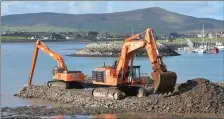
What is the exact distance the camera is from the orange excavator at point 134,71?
19734 millimetres

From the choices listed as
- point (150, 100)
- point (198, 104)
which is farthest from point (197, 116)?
point (150, 100)

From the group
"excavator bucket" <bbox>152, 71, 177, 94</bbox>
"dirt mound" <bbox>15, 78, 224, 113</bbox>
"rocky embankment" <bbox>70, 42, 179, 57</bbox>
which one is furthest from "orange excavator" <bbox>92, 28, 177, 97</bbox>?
"rocky embankment" <bbox>70, 42, 179, 57</bbox>

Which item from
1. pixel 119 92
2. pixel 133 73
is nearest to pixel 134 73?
pixel 133 73

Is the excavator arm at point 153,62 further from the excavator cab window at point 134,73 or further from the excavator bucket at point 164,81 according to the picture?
the excavator cab window at point 134,73

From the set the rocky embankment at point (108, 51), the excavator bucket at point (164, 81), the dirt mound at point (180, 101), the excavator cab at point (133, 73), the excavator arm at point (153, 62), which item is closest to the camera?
the dirt mound at point (180, 101)

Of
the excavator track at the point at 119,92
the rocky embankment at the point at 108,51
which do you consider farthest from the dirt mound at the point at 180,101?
the rocky embankment at the point at 108,51

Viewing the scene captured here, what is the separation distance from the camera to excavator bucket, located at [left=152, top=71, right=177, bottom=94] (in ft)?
63.9

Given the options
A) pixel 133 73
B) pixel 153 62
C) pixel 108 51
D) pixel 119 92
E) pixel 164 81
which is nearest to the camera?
pixel 164 81

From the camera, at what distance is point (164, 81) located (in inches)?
775

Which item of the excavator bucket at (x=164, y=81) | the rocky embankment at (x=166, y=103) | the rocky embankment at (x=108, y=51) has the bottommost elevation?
the rocky embankment at (x=166, y=103)

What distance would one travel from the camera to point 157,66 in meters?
19.7

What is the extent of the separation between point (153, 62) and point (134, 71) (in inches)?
77.8

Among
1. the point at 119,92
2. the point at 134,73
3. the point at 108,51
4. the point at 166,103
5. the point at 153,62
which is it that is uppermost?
the point at 108,51

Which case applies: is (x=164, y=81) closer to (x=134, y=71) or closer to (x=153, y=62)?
(x=153, y=62)
